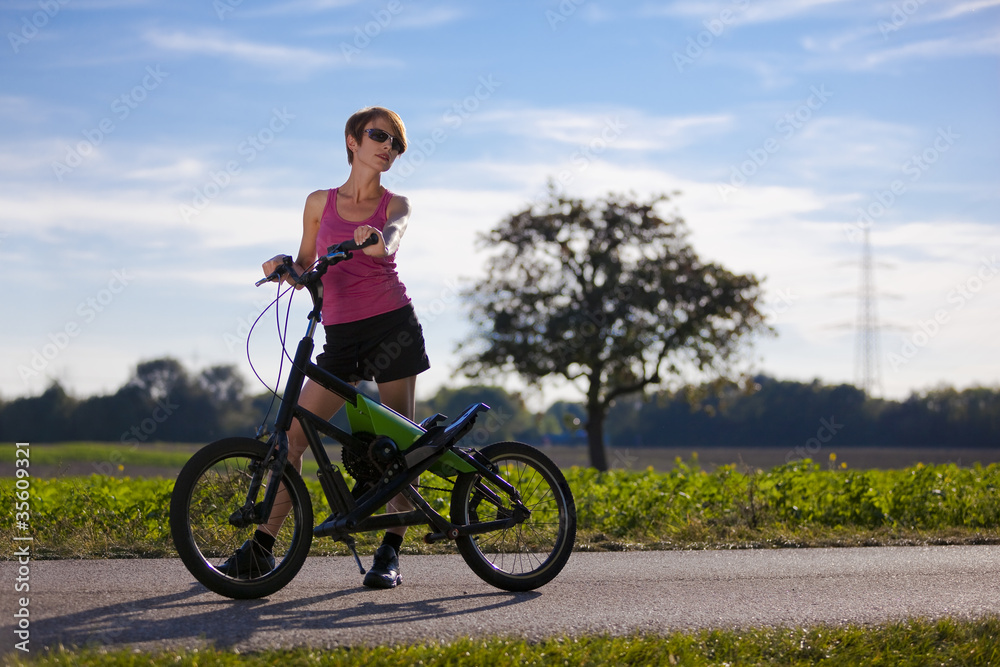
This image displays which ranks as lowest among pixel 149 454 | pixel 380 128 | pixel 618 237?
pixel 149 454

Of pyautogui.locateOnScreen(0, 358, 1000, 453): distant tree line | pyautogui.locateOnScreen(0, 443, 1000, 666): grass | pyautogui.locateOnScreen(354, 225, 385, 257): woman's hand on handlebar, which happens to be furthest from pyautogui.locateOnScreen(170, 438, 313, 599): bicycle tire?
pyautogui.locateOnScreen(0, 358, 1000, 453): distant tree line

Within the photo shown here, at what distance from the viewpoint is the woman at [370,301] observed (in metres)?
4.49

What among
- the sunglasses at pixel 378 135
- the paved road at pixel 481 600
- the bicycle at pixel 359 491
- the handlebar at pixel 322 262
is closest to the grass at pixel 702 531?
the paved road at pixel 481 600

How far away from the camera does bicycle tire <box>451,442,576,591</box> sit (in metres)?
4.55

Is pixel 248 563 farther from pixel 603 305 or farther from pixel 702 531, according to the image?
pixel 603 305

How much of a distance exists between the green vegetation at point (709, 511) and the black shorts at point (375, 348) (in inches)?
46.0

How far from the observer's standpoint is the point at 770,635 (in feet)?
12.2

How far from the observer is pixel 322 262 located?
422 centimetres

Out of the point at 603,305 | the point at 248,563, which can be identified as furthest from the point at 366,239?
the point at 603,305

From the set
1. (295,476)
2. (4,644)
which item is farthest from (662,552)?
(4,644)

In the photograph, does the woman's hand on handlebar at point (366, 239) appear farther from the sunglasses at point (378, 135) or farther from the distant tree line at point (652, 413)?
the distant tree line at point (652, 413)

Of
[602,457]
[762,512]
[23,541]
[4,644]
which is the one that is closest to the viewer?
[4,644]

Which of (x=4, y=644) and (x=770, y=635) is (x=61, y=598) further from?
(x=770, y=635)

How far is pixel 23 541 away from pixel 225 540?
1.97 metres
